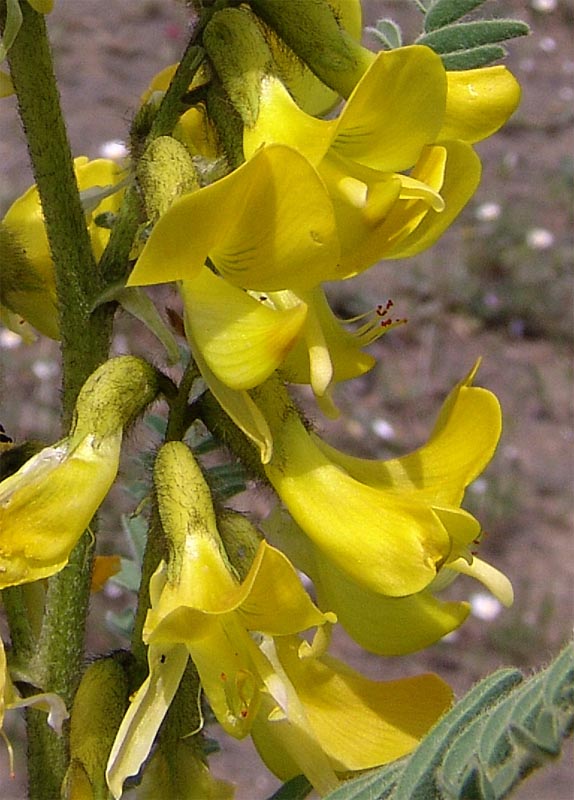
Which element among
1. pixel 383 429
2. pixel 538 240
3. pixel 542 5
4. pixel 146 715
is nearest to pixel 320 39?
pixel 146 715

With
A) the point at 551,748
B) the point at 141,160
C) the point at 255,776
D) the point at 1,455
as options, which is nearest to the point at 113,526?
the point at 255,776

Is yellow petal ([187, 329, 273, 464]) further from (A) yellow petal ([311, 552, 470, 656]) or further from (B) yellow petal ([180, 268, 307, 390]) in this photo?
(A) yellow petal ([311, 552, 470, 656])

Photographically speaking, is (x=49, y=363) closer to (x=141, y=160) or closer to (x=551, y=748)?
(x=141, y=160)

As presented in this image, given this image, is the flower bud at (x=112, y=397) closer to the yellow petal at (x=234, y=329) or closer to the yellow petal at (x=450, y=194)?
the yellow petal at (x=234, y=329)

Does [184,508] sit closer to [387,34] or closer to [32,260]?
[32,260]

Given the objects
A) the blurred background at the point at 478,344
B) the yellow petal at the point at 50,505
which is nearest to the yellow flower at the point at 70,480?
the yellow petal at the point at 50,505

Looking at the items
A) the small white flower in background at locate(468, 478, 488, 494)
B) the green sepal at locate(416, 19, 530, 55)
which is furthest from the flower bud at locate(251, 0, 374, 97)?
the small white flower in background at locate(468, 478, 488, 494)
